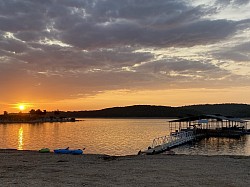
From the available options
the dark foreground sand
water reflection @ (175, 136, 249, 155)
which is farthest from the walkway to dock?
the dark foreground sand

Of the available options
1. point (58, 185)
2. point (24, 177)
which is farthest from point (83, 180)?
point (24, 177)

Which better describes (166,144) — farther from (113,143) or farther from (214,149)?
(113,143)

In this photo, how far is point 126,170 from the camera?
19.0 m

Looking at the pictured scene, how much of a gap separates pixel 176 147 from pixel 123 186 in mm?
32133

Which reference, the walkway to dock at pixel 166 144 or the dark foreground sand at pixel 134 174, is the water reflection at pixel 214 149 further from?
the dark foreground sand at pixel 134 174

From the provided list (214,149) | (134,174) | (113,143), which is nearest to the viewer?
(134,174)

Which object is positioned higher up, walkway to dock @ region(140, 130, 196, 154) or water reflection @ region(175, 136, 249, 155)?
walkway to dock @ region(140, 130, 196, 154)

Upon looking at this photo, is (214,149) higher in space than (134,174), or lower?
lower

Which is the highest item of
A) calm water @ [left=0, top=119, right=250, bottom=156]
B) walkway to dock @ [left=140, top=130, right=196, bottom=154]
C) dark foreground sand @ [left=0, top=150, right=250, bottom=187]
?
dark foreground sand @ [left=0, top=150, right=250, bottom=187]

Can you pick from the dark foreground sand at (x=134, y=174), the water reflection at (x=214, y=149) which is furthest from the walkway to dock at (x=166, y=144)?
the dark foreground sand at (x=134, y=174)

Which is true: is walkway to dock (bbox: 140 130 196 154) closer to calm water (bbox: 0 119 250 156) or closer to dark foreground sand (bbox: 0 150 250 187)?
calm water (bbox: 0 119 250 156)

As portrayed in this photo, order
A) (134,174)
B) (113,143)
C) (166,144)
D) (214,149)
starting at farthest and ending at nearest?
(113,143)
(214,149)
(166,144)
(134,174)

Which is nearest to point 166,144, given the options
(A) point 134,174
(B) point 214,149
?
(B) point 214,149

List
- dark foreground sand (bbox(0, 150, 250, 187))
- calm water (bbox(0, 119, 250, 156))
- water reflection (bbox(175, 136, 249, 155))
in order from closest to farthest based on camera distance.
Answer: dark foreground sand (bbox(0, 150, 250, 187)) < water reflection (bbox(175, 136, 249, 155)) < calm water (bbox(0, 119, 250, 156))
